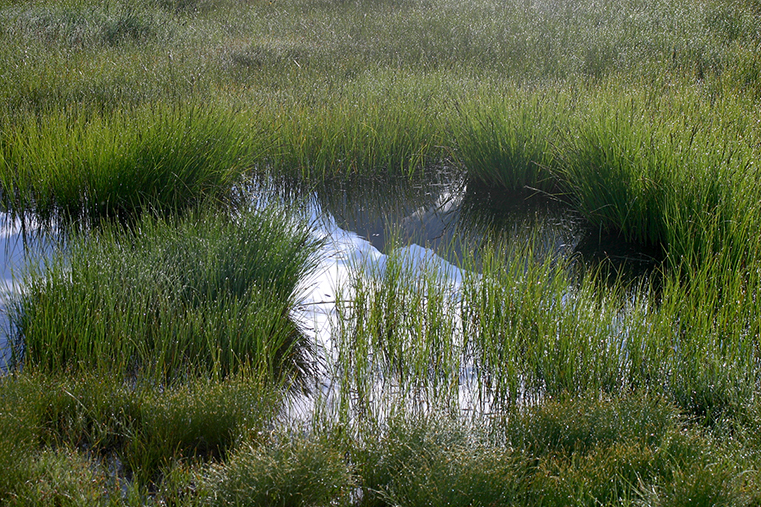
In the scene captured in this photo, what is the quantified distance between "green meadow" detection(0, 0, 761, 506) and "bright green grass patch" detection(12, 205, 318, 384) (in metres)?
0.02

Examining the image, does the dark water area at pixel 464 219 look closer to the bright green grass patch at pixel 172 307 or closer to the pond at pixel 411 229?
the pond at pixel 411 229

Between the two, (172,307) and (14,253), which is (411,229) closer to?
(172,307)

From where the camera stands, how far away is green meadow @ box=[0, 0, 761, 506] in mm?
1716

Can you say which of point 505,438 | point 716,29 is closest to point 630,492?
point 505,438

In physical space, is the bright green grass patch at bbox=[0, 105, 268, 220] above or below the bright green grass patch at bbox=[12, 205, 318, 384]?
above

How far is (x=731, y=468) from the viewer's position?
1591 mm

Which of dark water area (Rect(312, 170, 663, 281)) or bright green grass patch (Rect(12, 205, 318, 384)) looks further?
dark water area (Rect(312, 170, 663, 281))

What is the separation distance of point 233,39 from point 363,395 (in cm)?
796

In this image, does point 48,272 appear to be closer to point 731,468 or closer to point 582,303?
point 582,303

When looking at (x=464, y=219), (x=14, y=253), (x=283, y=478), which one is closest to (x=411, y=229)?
(x=464, y=219)

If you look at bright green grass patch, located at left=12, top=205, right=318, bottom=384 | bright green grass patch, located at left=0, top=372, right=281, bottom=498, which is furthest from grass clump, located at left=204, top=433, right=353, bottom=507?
bright green grass patch, located at left=12, top=205, right=318, bottom=384

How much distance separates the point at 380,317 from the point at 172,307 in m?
0.90

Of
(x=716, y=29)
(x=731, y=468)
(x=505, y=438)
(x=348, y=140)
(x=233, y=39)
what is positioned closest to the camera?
(x=731, y=468)

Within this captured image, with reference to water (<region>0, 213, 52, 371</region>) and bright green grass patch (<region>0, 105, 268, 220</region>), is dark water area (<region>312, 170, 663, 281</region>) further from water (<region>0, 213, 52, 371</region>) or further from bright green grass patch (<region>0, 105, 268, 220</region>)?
water (<region>0, 213, 52, 371</region>)
